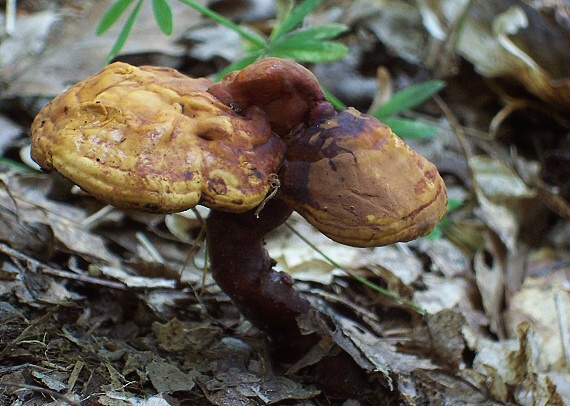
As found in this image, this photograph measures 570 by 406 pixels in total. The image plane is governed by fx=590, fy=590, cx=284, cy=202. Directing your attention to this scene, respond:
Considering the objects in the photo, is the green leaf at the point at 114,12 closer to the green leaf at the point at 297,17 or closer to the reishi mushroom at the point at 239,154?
the green leaf at the point at 297,17

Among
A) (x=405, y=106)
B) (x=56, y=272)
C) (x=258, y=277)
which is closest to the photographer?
(x=258, y=277)

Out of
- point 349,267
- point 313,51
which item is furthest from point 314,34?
point 349,267

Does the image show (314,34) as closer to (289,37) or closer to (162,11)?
(289,37)

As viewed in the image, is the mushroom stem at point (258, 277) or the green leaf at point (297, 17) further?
the green leaf at point (297, 17)

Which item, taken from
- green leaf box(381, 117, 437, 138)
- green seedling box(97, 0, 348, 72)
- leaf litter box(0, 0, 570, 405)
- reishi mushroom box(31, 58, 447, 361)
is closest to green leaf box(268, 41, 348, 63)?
green seedling box(97, 0, 348, 72)

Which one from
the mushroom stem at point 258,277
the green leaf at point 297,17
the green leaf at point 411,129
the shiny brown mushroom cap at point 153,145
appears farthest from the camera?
the green leaf at point 411,129

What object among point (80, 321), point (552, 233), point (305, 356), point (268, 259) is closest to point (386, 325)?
point (305, 356)

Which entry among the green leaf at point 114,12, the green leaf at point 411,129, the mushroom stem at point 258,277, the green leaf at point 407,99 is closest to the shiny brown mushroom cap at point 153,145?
the mushroom stem at point 258,277

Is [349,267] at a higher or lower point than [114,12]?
lower
